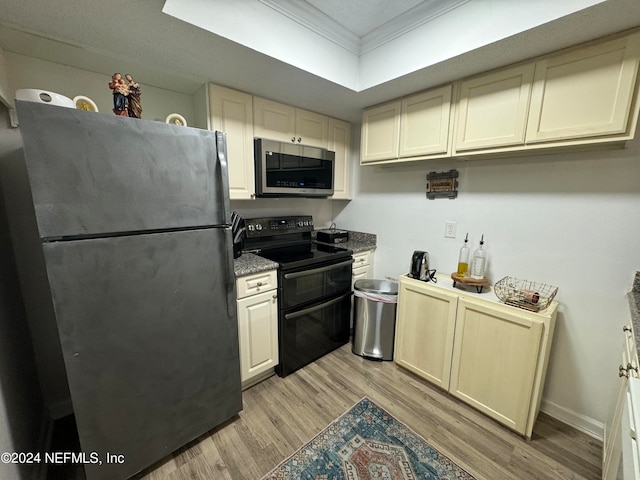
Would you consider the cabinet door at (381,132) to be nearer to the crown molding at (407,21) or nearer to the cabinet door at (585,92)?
the crown molding at (407,21)

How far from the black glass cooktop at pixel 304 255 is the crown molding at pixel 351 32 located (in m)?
1.52

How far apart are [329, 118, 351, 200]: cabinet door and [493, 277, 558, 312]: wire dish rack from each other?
63.7 inches

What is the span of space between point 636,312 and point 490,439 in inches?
41.0

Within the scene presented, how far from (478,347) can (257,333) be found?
4.86ft

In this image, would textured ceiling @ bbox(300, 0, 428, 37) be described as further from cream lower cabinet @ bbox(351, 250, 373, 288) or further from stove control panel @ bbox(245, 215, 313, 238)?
cream lower cabinet @ bbox(351, 250, 373, 288)

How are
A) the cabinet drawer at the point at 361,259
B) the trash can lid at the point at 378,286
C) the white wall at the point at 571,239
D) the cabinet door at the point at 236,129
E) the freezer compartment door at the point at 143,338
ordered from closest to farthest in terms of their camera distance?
the freezer compartment door at the point at 143,338 < the white wall at the point at 571,239 < the cabinet door at the point at 236,129 < the trash can lid at the point at 378,286 < the cabinet drawer at the point at 361,259

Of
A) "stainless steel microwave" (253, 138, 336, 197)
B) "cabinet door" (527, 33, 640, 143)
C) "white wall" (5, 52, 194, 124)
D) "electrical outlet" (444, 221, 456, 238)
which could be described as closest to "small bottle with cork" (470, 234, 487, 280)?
"electrical outlet" (444, 221, 456, 238)

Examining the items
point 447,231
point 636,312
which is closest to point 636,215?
point 636,312

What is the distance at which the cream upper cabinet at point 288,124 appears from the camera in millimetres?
2025

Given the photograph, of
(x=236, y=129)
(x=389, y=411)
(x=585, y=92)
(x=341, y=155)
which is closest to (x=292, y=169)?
(x=236, y=129)

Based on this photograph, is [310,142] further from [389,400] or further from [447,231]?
[389,400]

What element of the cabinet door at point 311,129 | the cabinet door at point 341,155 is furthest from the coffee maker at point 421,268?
the cabinet door at point 311,129

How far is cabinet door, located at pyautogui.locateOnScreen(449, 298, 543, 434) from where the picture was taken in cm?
148

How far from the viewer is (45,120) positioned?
0.93 m
